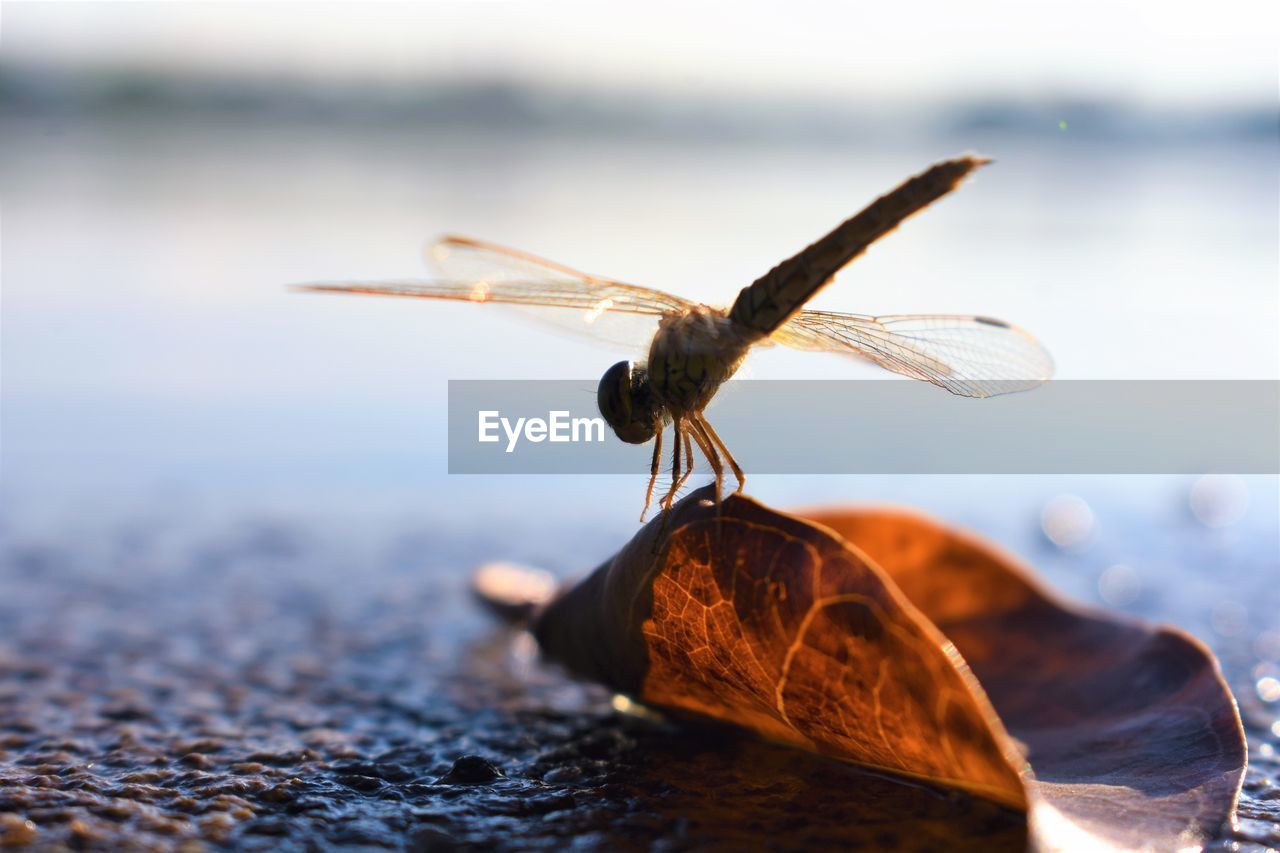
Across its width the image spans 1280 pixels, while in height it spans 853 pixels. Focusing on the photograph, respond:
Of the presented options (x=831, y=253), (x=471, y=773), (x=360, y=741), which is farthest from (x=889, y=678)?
(x=831, y=253)

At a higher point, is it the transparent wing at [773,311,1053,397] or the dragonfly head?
the transparent wing at [773,311,1053,397]

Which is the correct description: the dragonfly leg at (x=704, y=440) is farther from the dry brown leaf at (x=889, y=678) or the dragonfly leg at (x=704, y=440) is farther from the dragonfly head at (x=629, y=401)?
the dry brown leaf at (x=889, y=678)

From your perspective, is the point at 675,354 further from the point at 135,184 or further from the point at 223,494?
the point at 135,184

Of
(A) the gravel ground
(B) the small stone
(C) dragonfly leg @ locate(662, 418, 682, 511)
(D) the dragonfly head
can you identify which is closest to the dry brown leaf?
(A) the gravel ground

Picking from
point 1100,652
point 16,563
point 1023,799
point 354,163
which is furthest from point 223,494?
point 354,163

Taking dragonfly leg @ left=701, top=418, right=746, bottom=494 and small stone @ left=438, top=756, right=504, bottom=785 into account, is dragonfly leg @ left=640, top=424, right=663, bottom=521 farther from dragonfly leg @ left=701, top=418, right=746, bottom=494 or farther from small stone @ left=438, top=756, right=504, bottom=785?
small stone @ left=438, top=756, right=504, bottom=785

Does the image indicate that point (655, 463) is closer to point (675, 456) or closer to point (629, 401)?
point (675, 456)
